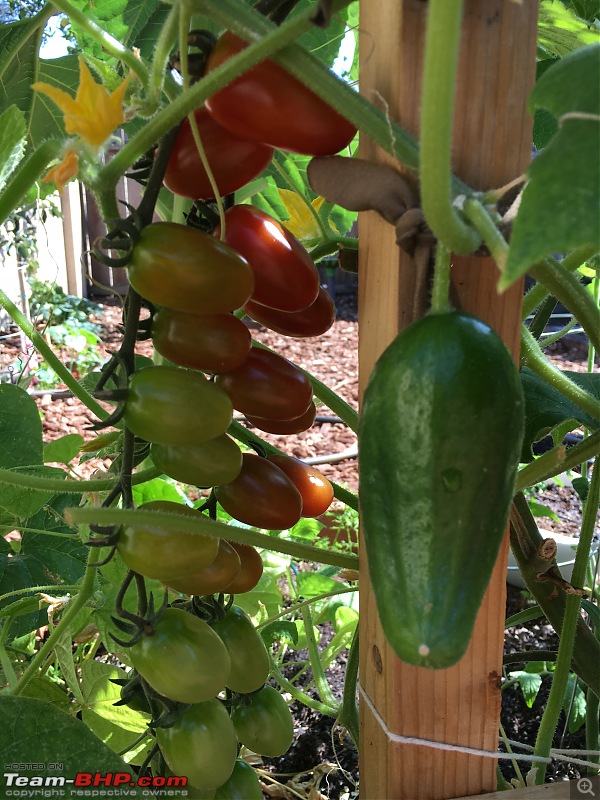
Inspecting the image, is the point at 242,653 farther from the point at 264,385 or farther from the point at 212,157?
the point at 212,157

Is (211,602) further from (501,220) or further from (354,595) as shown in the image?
(354,595)

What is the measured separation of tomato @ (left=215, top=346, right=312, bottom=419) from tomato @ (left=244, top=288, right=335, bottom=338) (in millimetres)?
43

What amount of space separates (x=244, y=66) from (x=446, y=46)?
13 centimetres

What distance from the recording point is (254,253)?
0.53 metres

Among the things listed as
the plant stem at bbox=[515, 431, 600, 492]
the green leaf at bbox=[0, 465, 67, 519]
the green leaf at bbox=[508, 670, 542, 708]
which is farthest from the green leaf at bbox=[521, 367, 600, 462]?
the green leaf at bbox=[508, 670, 542, 708]

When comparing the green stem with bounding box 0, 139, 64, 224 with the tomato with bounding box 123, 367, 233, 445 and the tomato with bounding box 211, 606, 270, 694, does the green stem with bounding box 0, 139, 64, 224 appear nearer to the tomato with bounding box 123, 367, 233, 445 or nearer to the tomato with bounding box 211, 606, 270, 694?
the tomato with bounding box 123, 367, 233, 445

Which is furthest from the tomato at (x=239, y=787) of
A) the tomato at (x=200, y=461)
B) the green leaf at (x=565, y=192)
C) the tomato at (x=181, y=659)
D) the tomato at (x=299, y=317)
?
the green leaf at (x=565, y=192)

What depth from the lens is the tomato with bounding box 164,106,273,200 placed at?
49 centimetres

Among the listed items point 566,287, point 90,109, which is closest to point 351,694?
point 566,287

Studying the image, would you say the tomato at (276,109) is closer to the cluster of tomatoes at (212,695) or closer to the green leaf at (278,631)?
the cluster of tomatoes at (212,695)

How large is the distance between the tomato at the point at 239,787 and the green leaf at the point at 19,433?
48cm

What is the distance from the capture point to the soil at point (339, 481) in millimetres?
1035

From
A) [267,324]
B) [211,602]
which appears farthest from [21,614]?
[267,324]

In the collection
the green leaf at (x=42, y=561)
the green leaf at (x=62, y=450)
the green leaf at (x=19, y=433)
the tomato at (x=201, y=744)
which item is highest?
the green leaf at (x=19, y=433)
